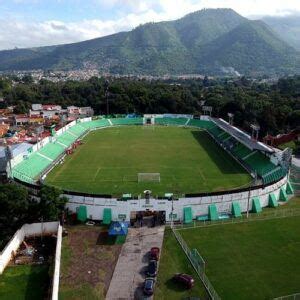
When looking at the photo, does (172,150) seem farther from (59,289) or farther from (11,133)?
(59,289)

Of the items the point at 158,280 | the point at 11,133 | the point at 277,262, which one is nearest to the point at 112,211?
the point at 158,280

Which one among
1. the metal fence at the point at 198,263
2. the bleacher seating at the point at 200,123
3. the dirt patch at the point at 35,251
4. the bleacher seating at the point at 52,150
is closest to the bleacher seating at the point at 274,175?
the metal fence at the point at 198,263

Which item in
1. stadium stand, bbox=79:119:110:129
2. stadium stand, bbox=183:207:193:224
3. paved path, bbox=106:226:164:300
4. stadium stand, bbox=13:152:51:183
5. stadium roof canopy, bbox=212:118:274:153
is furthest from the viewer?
stadium stand, bbox=79:119:110:129

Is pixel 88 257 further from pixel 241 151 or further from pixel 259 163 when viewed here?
pixel 241 151

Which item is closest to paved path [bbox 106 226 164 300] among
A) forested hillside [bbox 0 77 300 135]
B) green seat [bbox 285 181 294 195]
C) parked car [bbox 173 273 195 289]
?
parked car [bbox 173 273 195 289]

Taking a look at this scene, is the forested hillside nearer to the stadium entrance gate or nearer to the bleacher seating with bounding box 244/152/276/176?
the bleacher seating with bounding box 244/152/276/176

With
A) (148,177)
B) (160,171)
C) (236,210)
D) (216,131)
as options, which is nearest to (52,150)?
(160,171)
